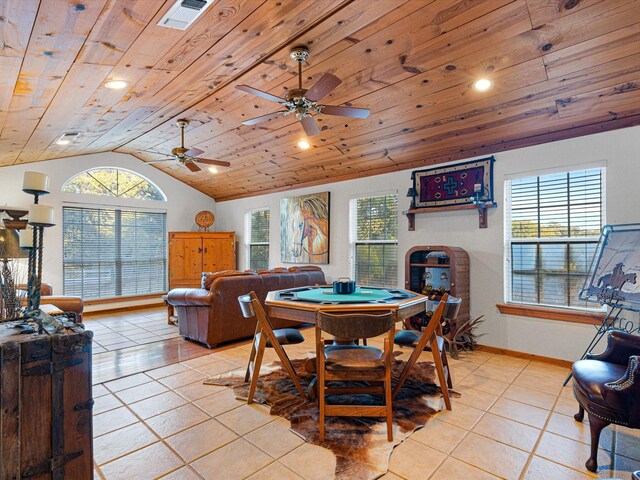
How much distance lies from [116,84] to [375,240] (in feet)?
12.7

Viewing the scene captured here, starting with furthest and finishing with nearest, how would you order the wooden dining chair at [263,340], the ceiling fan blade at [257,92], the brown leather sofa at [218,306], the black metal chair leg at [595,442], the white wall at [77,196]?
the white wall at [77,196] → the brown leather sofa at [218,306] → the wooden dining chair at [263,340] → the ceiling fan blade at [257,92] → the black metal chair leg at [595,442]

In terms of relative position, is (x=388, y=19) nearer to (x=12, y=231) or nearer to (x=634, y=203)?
(x=634, y=203)

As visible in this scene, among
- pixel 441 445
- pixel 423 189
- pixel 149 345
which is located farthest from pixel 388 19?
pixel 149 345

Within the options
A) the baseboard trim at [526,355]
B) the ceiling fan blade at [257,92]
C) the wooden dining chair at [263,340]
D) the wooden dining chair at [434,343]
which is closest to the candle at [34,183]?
the ceiling fan blade at [257,92]

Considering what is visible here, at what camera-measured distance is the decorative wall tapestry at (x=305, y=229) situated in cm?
611

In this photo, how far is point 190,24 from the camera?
2.38 metres

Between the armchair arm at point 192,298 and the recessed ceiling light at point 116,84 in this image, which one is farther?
the armchair arm at point 192,298

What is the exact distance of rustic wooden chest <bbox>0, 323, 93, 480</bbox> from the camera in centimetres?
143

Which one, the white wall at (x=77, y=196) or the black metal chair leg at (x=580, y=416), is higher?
the white wall at (x=77, y=196)

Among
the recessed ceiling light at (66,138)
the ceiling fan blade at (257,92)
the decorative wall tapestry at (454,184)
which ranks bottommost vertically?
the decorative wall tapestry at (454,184)

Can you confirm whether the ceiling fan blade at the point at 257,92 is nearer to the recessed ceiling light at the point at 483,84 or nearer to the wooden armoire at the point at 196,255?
the recessed ceiling light at the point at 483,84

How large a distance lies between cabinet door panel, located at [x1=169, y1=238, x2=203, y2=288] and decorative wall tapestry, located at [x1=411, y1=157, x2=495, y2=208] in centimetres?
468

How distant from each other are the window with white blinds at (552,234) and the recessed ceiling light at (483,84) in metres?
1.36

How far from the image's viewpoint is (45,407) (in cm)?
150
